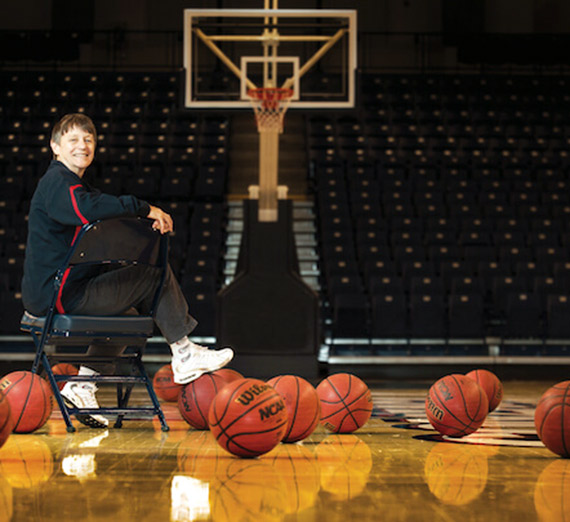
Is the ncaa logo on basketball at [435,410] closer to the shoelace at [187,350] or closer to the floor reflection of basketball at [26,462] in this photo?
the shoelace at [187,350]

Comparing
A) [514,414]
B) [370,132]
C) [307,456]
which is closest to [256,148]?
[370,132]

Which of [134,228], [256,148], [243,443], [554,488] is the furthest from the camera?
[256,148]

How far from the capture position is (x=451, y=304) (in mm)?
8586

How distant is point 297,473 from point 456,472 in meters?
0.50

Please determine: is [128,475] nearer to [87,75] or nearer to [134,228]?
[134,228]

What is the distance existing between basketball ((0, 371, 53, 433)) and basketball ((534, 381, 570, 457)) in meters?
1.96

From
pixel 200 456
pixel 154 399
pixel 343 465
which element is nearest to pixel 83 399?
pixel 154 399

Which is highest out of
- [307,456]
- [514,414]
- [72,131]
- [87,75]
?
[87,75]

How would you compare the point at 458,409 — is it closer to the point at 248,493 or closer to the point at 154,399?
the point at 154,399

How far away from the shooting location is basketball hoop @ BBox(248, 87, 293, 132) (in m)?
7.31

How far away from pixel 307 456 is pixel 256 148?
37.3 feet

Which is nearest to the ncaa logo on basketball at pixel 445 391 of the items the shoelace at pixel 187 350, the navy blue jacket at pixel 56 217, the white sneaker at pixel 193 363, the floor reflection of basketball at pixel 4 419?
the white sneaker at pixel 193 363

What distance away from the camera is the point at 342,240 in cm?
986

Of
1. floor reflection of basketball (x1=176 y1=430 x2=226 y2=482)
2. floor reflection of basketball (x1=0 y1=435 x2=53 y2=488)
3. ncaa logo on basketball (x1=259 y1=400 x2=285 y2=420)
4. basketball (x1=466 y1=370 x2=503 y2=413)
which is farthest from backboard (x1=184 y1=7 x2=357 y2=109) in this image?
ncaa logo on basketball (x1=259 y1=400 x2=285 y2=420)
